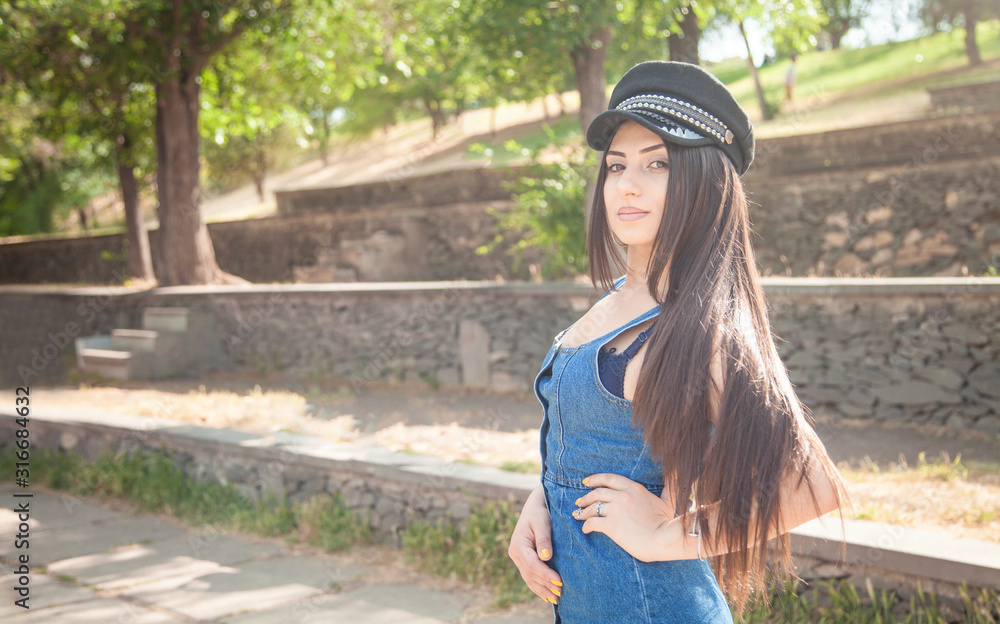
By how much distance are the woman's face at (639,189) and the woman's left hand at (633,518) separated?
19.6 inches

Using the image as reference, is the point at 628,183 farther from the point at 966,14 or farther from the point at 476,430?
the point at 966,14

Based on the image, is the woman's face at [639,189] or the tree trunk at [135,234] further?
the tree trunk at [135,234]

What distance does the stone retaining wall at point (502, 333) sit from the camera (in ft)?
18.7

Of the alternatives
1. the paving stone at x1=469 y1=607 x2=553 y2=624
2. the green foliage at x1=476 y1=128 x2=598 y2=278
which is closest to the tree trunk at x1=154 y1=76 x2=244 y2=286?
the green foliage at x1=476 y1=128 x2=598 y2=278

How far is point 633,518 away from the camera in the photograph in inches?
55.9

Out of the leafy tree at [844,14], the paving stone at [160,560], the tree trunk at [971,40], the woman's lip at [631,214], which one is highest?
the leafy tree at [844,14]

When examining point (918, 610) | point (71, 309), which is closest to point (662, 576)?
point (918, 610)

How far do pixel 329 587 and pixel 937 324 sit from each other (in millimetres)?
4847

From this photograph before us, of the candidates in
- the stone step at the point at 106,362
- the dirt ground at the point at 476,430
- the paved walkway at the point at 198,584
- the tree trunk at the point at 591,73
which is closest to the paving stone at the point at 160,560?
the paved walkway at the point at 198,584

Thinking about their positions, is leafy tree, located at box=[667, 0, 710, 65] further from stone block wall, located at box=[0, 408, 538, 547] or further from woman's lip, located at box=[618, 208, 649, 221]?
woman's lip, located at box=[618, 208, 649, 221]

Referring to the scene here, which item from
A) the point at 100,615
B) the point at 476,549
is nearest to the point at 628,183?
the point at 476,549

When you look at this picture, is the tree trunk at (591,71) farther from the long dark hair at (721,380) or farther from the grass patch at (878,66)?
the grass patch at (878,66)

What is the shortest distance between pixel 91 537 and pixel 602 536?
15.5 feet

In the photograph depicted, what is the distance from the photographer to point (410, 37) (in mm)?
11523
